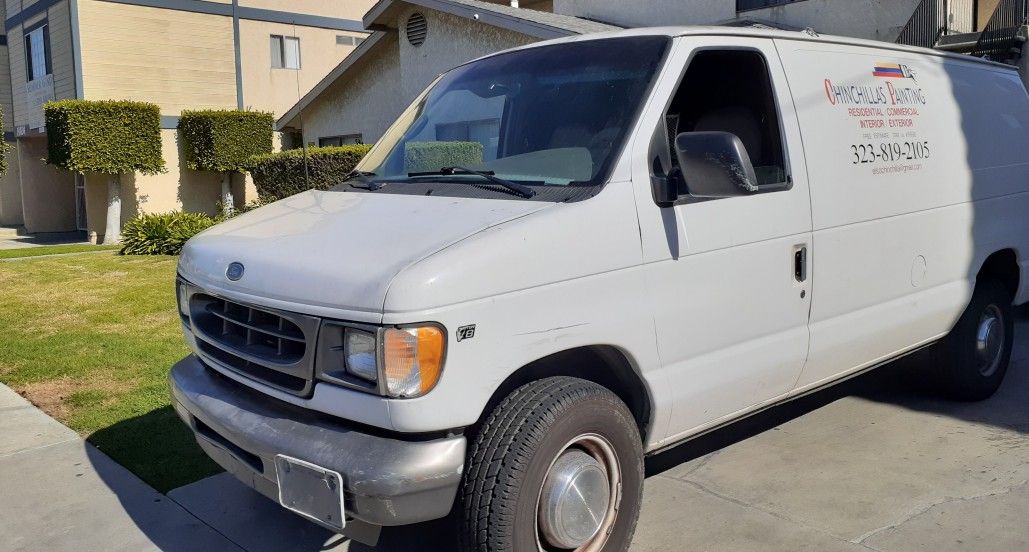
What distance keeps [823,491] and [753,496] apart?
1.15 ft

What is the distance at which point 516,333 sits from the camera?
3.18 metres

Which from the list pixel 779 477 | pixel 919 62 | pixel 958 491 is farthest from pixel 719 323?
pixel 919 62

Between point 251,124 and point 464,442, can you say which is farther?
point 251,124

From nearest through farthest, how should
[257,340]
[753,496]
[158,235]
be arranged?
[257,340] → [753,496] → [158,235]

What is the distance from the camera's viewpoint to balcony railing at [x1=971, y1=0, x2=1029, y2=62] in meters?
11.5

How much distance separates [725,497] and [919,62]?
279 cm

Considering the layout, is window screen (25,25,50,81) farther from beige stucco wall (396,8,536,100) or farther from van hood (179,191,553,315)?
van hood (179,191,553,315)

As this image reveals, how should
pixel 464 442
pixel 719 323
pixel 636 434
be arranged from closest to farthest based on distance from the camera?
1. pixel 464 442
2. pixel 636 434
3. pixel 719 323

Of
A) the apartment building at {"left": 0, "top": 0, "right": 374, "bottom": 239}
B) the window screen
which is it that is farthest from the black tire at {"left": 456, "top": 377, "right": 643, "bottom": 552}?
the window screen

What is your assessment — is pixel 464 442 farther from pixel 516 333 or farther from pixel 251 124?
pixel 251 124

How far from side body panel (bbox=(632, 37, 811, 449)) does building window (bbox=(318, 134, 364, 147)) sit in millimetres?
16545

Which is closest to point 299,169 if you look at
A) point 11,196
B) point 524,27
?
point 524,27

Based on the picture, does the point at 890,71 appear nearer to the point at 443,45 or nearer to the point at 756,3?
the point at 756,3

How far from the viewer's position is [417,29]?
1717 cm
